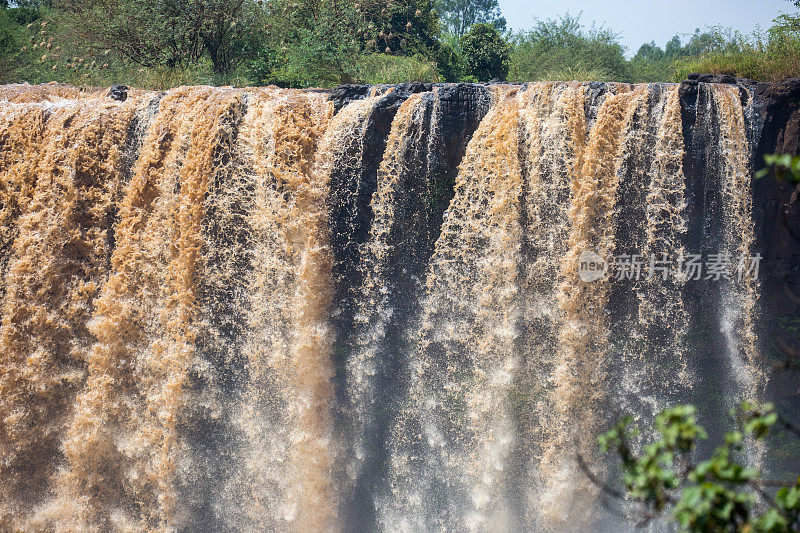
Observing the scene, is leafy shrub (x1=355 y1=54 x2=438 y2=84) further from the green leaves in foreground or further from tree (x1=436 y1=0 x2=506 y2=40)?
tree (x1=436 y1=0 x2=506 y2=40)

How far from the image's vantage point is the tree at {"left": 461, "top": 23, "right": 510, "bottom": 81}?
38.5 ft

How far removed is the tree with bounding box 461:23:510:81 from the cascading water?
21.7 ft

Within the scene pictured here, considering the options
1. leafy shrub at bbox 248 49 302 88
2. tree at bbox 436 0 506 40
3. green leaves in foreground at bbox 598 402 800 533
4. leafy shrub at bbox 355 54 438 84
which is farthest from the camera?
tree at bbox 436 0 506 40

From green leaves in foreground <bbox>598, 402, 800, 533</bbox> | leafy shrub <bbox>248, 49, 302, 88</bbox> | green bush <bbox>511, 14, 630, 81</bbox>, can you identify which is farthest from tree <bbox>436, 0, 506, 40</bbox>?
green leaves in foreground <bbox>598, 402, 800, 533</bbox>

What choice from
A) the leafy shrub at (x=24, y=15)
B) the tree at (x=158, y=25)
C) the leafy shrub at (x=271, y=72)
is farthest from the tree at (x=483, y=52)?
the leafy shrub at (x=24, y=15)

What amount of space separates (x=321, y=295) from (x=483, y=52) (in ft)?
25.3

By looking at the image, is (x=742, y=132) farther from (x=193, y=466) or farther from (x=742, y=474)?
(x=193, y=466)

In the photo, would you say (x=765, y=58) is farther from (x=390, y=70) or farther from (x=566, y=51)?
(x=566, y=51)

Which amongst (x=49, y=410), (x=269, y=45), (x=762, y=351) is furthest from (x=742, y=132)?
(x=269, y=45)

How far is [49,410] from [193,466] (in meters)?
1.40

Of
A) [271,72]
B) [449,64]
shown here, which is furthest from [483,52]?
[271,72]

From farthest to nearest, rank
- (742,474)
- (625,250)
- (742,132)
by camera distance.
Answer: (625,250), (742,132), (742,474)

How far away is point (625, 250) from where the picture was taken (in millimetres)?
5512

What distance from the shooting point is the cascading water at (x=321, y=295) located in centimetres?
543
